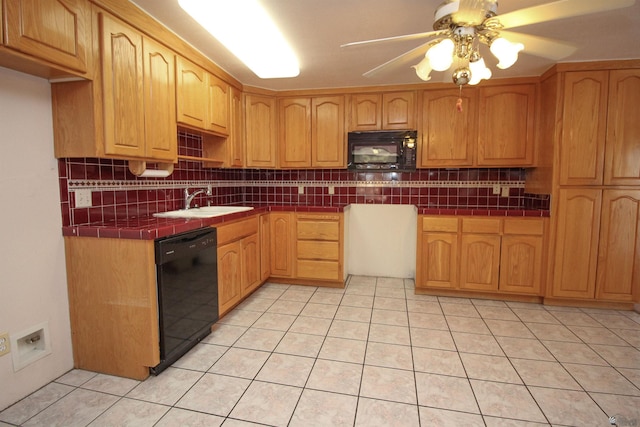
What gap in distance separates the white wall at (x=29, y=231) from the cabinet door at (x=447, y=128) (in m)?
3.05

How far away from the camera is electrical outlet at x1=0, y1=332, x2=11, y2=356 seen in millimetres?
1633

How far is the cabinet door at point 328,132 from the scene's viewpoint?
3.54 meters

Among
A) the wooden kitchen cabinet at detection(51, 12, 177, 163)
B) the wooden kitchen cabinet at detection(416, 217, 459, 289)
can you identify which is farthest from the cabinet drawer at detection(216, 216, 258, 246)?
the wooden kitchen cabinet at detection(416, 217, 459, 289)

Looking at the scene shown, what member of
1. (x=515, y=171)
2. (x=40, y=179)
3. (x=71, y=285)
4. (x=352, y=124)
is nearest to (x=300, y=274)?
(x=352, y=124)

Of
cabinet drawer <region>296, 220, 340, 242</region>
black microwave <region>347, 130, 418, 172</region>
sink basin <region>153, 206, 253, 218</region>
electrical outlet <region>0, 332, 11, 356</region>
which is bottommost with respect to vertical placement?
electrical outlet <region>0, 332, 11, 356</region>

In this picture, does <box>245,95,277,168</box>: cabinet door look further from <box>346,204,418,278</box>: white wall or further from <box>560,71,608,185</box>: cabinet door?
→ <box>560,71,608,185</box>: cabinet door

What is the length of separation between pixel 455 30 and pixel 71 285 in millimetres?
2527

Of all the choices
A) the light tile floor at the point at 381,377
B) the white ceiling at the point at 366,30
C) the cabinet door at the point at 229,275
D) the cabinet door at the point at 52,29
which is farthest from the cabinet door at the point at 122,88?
the light tile floor at the point at 381,377

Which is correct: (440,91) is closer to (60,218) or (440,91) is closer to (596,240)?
(596,240)

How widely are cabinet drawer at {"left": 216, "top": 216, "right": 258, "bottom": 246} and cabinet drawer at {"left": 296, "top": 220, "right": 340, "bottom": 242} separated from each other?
0.51 meters

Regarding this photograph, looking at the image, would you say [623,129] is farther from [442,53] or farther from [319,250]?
[319,250]

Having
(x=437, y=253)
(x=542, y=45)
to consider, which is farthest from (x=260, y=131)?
(x=542, y=45)

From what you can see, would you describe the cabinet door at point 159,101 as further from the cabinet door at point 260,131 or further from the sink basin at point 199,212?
the cabinet door at point 260,131

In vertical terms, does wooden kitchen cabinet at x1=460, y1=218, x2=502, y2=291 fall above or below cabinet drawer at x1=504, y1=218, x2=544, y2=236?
below
